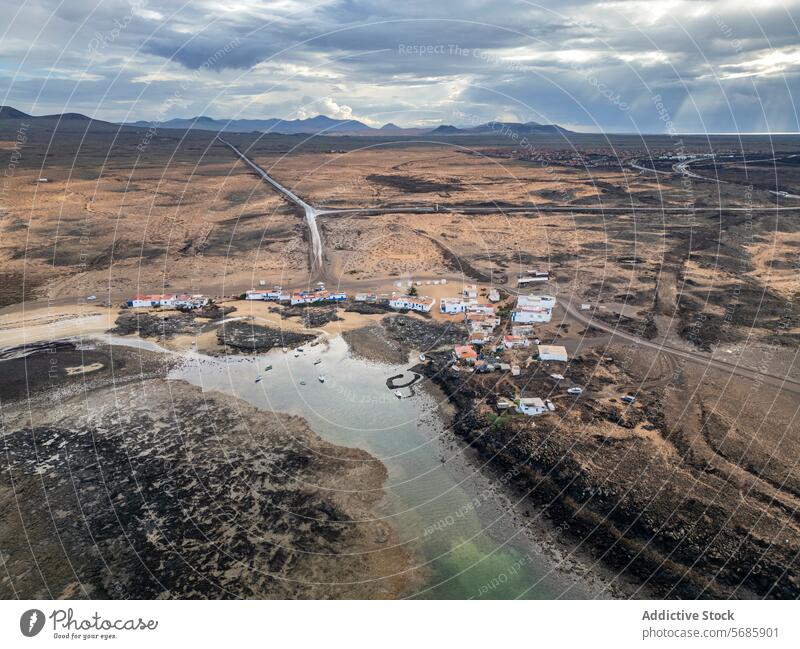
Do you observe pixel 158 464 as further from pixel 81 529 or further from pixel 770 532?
pixel 770 532

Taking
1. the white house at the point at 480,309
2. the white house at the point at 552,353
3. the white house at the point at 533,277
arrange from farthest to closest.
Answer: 1. the white house at the point at 533,277
2. the white house at the point at 480,309
3. the white house at the point at 552,353

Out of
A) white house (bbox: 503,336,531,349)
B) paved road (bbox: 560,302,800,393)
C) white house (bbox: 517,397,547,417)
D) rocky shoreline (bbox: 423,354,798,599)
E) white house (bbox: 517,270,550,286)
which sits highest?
white house (bbox: 517,270,550,286)

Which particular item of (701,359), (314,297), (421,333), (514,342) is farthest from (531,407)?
(314,297)

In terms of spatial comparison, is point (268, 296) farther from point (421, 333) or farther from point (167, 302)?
point (421, 333)

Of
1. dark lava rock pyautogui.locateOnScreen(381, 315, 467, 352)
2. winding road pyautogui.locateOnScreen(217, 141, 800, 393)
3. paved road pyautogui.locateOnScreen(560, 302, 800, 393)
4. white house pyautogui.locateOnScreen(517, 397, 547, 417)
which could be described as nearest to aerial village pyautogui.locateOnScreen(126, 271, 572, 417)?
white house pyautogui.locateOnScreen(517, 397, 547, 417)

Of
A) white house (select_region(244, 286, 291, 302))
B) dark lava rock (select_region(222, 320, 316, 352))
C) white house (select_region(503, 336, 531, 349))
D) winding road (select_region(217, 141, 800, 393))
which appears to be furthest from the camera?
white house (select_region(244, 286, 291, 302))

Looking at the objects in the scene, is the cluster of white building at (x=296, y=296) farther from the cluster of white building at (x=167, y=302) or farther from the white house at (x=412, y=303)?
the white house at (x=412, y=303)

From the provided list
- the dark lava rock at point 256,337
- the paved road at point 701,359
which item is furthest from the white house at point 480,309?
the dark lava rock at point 256,337

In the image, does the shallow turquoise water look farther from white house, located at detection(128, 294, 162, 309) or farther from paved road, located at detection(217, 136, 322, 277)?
paved road, located at detection(217, 136, 322, 277)

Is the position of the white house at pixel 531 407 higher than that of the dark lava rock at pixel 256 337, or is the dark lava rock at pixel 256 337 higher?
the dark lava rock at pixel 256 337

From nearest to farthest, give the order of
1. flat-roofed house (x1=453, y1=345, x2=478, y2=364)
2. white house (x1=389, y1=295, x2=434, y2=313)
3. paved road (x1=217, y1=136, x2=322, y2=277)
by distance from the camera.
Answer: flat-roofed house (x1=453, y1=345, x2=478, y2=364) → white house (x1=389, y1=295, x2=434, y2=313) → paved road (x1=217, y1=136, x2=322, y2=277)
